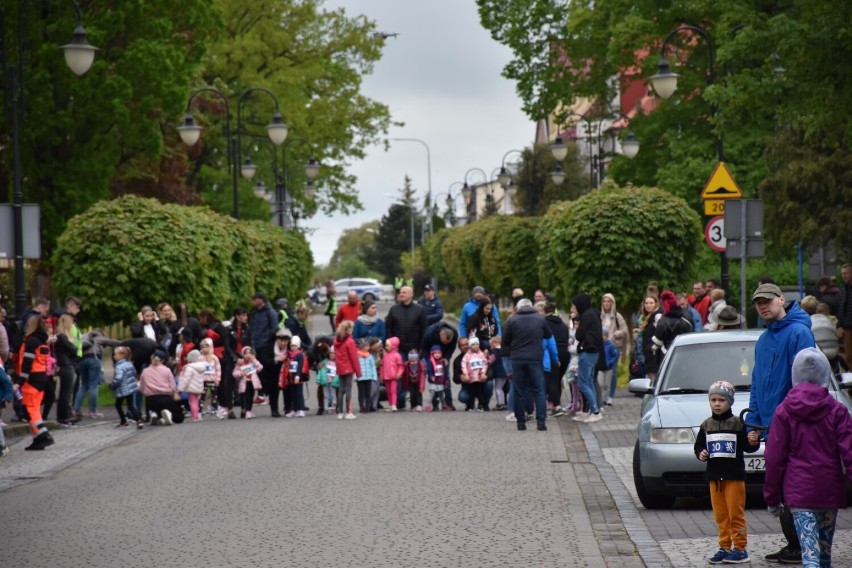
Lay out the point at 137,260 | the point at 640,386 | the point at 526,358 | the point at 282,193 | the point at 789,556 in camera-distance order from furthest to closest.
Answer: the point at 282,193, the point at 137,260, the point at 526,358, the point at 640,386, the point at 789,556

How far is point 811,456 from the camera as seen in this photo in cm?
854

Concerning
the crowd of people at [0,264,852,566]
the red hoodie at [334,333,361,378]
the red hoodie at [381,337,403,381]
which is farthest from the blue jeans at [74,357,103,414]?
the red hoodie at [381,337,403,381]

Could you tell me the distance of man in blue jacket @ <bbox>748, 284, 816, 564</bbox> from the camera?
9898mm

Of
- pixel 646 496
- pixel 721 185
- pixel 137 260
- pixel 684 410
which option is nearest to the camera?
pixel 646 496

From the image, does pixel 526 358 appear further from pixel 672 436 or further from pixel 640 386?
pixel 672 436

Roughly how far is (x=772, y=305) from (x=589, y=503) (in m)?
3.99

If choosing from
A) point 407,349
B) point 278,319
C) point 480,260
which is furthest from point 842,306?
point 480,260

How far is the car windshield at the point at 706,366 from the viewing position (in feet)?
45.6

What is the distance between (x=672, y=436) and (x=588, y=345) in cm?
880

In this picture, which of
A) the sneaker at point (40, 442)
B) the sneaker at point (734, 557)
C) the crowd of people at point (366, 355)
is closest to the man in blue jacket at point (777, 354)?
the sneaker at point (734, 557)

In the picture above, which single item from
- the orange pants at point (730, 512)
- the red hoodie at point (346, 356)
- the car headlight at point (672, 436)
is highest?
the red hoodie at point (346, 356)

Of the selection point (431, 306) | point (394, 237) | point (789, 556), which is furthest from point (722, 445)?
point (394, 237)

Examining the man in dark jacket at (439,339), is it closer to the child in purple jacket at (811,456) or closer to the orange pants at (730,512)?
the orange pants at (730,512)

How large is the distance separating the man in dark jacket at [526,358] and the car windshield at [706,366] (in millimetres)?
6166
